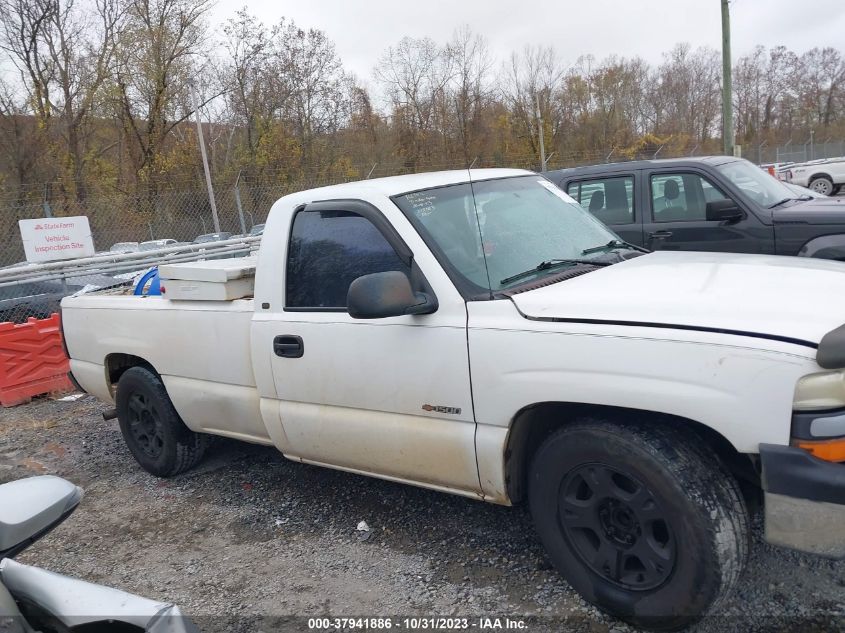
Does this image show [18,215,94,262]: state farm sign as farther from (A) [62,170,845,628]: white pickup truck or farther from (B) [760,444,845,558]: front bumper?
(B) [760,444,845,558]: front bumper

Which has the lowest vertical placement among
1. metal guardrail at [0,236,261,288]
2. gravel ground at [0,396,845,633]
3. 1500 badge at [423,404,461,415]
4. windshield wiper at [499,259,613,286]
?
gravel ground at [0,396,845,633]

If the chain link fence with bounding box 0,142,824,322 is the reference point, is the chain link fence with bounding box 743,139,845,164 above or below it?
below

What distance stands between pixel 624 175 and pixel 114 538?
603 cm

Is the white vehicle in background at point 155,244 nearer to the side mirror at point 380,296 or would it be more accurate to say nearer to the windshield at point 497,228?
the windshield at point 497,228

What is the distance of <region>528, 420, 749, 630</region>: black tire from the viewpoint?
8.25ft

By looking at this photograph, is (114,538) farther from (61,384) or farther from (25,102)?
(25,102)

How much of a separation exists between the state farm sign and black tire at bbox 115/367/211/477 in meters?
5.30

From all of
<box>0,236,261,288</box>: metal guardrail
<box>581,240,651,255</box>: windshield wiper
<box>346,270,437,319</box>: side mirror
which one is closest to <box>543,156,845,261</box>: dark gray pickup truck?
<box>581,240,651,255</box>: windshield wiper

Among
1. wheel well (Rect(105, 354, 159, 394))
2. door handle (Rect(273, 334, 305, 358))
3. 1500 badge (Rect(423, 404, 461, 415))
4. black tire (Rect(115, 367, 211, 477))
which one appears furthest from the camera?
wheel well (Rect(105, 354, 159, 394))

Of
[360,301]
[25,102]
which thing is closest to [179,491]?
[360,301]

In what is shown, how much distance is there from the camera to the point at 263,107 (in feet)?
101

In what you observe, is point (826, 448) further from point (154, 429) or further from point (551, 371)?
point (154, 429)

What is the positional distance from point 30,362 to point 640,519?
23.2ft

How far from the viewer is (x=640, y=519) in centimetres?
266
